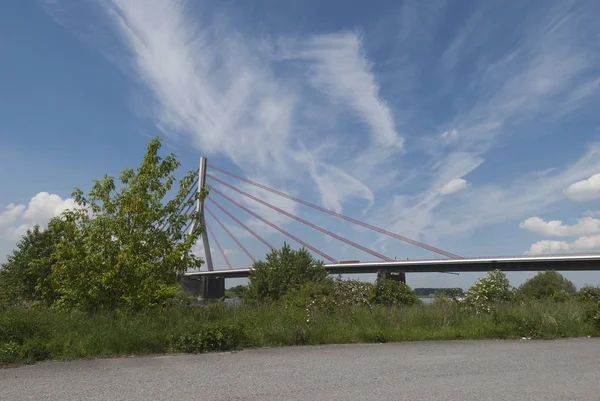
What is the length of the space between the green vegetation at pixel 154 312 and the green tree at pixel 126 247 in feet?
0.09

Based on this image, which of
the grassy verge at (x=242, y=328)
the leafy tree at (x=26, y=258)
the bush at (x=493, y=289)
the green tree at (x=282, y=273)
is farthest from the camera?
the leafy tree at (x=26, y=258)

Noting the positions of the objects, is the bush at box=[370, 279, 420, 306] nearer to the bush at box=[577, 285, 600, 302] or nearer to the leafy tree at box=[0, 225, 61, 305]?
the bush at box=[577, 285, 600, 302]

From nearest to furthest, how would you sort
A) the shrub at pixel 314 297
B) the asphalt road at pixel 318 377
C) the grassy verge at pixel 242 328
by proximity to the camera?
1. the asphalt road at pixel 318 377
2. the grassy verge at pixel 242 328
3. the shrub at pixel 314 297

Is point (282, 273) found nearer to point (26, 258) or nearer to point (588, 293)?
point (588, 293)

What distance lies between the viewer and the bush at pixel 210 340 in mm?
7742

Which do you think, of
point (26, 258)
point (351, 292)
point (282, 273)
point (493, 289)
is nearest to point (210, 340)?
point (351, 292)

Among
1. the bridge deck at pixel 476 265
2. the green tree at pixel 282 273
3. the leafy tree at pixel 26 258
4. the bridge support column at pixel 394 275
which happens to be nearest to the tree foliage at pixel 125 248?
the green tree at pixel 282 273

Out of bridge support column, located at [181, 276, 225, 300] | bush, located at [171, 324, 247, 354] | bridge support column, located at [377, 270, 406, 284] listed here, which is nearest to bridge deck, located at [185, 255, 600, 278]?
bridge support column, located at [377, 270, 406, 284]

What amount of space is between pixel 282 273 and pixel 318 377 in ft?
71.1

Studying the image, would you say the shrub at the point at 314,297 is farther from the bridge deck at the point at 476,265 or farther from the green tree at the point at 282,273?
the bridge deck at the point at 476,265

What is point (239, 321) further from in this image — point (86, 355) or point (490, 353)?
point (490, 353)

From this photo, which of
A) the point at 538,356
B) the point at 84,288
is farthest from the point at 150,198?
the point at 538,356

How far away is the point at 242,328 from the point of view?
854cm

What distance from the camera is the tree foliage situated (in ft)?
34.0
